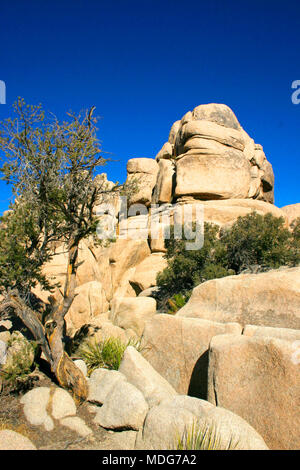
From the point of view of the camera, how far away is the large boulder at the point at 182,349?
878 cm

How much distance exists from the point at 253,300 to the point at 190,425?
4746 millimetres

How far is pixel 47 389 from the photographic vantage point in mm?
9188

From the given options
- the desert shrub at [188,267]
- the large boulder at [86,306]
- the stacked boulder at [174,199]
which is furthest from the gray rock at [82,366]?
the large boulder at [86,306]

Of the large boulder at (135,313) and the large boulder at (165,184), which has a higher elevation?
the large boulder at (165,184)

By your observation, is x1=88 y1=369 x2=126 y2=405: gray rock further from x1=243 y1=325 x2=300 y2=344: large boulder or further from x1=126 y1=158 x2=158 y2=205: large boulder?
x1=126 y1=158 x2=158 y2=205: large boulder

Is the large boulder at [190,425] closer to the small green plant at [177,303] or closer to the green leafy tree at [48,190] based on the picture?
the green leafy tree at [48,190]

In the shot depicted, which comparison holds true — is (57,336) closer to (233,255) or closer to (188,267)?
(188,267)

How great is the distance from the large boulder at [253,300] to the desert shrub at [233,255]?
20.2 ft

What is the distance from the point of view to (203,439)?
573cm

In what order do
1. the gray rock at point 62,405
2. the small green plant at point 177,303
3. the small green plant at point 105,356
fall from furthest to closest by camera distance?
1. the small green plant at point 177,303
2. the small green plant at point 105,356
3. the gray rock at point 62,405

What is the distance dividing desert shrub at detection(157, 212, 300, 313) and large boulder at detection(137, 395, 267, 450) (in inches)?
406
